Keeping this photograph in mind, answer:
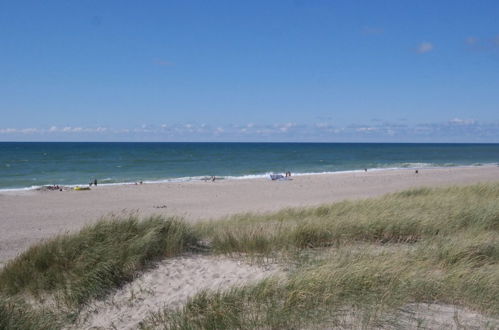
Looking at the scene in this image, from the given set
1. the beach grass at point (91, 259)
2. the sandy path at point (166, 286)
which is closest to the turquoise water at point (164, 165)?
the beach grass at point (91, 259)

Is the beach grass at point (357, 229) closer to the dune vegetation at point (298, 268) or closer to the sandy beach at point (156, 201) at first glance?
the dune vegetation at point (298, 268)

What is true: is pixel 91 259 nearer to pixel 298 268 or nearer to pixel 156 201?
pixel 298 268

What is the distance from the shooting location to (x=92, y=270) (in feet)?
19.5

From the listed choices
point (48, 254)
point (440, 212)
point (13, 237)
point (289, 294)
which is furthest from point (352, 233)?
point (13, 237)

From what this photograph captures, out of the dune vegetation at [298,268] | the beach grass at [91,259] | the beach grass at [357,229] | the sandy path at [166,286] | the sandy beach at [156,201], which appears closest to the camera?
the dune vegetation at [298,268]

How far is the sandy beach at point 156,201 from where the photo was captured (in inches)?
536

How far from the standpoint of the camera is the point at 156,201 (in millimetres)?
19719

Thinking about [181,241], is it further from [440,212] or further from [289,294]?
[440,212]

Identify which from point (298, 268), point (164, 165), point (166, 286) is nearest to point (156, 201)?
point (166, 286)

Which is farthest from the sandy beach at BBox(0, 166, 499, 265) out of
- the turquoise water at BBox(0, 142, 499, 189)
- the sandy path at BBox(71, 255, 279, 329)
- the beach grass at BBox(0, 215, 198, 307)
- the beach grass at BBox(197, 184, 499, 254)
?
the turquoise water at BBox(0, 142, 499, 189)

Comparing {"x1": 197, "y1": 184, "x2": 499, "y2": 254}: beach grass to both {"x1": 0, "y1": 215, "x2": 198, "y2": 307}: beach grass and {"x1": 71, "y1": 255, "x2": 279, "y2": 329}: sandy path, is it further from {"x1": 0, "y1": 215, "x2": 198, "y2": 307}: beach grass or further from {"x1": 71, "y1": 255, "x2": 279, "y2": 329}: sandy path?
{"x1": 0, "y1": 215, "x2": 198, "y2": 307}: beach grass

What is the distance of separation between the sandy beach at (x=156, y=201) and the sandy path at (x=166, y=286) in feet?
15.0

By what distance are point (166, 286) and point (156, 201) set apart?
14.1 m

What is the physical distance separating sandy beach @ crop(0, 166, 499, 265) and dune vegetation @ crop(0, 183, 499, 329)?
380 cm
